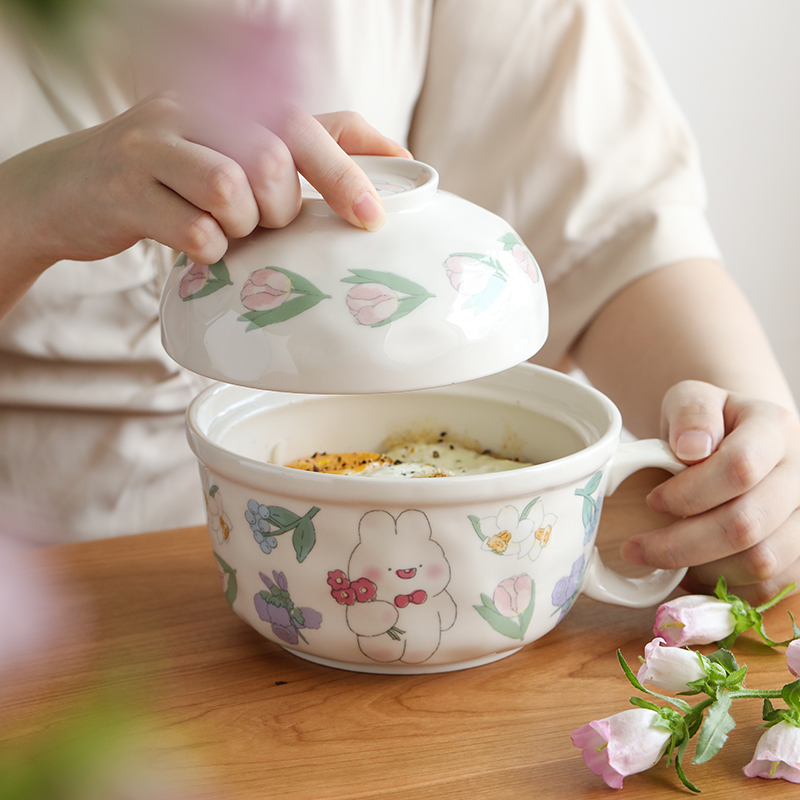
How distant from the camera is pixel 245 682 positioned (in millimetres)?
448

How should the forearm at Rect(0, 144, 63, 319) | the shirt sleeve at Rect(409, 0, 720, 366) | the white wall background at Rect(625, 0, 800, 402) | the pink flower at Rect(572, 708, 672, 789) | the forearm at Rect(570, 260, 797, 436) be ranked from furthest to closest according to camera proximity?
1. the white wall background at Rect(625, 0, 800, 402)
2. the shirt sleeve at Rect(409, 0, 720, 366)
3. the forearm at Rect(570, 260, 797, 436)
4. the forearm at Rect(0, 144, 63, 319)
5. the pink flower at Rect(572, 708, 672, 789)

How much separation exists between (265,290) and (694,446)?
28 centimetres

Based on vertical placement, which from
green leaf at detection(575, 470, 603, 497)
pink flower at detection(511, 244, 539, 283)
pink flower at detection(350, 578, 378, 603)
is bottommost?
pink flower at detection(350, 578, 378, 603)

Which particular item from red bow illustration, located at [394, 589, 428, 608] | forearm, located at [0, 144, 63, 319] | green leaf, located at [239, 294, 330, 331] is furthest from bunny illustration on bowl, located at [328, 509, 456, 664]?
forearm, located at [0, 144, 63, 319]

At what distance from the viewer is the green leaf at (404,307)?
37cm

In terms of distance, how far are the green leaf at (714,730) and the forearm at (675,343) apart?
1.09 feet

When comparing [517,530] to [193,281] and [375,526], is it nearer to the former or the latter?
[375,526]

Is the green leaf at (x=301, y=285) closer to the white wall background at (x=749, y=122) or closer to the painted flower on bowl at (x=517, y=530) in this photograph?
the painted flower on bowl at (x=517, y=530)

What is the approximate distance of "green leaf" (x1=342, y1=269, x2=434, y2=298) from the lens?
0.38 m

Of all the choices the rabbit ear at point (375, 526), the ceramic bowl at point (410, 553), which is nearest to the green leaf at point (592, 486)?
the ceramic bowl at point (410, 553)

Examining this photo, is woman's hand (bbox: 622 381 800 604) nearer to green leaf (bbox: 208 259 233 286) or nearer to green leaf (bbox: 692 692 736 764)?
green leaf (bbox: 692 692 736 764)

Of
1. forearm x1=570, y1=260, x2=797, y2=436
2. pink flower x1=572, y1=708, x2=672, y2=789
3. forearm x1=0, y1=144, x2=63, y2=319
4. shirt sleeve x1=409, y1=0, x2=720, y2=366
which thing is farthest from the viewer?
shirt sleeve x1=409, y1=0, x2=720, y2=366

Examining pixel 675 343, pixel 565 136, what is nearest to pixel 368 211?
pixel 675 343

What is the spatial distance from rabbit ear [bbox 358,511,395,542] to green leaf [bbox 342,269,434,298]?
0.11 m
